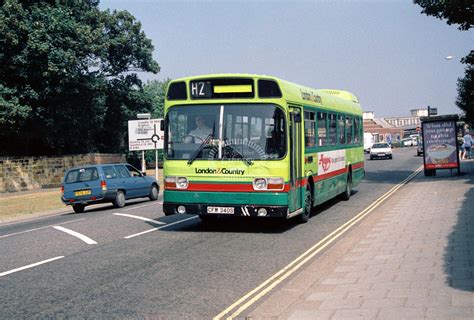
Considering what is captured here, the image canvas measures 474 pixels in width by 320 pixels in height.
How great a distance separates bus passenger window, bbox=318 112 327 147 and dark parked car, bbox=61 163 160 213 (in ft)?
27.6

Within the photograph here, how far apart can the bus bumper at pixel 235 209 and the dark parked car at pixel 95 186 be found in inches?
334

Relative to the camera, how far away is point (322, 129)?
14.8 metres

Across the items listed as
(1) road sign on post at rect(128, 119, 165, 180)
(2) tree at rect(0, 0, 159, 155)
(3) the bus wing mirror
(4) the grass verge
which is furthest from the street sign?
(3) the bus wing mirror

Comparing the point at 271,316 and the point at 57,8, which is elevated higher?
the point at 57,8

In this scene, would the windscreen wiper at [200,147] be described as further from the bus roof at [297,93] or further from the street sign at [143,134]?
the street sign at [143,134]

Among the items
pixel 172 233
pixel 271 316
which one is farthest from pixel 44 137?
pixel 271 316

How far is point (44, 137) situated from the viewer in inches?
1409

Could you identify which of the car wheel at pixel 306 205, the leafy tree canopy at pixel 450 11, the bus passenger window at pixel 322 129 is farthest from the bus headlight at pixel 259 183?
the leafy tree canopy at pixel 450 11

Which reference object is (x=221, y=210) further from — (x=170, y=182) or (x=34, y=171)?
(x=34, y=171)

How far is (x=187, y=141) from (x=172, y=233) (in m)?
2.02

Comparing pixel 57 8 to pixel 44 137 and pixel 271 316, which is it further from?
pixel 271 316

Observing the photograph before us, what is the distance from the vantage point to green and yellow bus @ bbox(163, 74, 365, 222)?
11383mm

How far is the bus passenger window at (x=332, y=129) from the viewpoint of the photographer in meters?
15.7

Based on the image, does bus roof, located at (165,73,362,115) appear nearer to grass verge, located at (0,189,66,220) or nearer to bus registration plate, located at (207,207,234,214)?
bus registration plate, located at (207,207,234,214)
